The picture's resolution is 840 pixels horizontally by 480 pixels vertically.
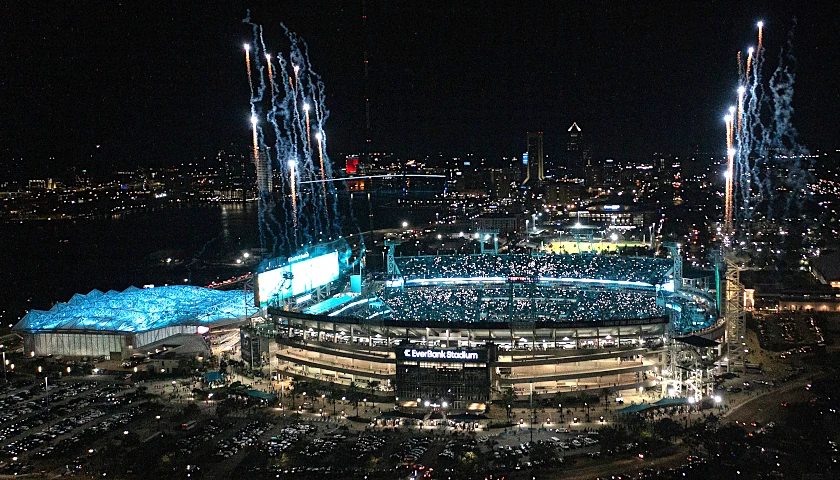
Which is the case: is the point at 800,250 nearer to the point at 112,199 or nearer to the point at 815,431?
the point at 815,431

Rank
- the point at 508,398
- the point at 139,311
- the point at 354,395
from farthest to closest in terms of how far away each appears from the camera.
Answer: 1. the point at 139,311
2. the point at 354,395
3. the point at 508,398

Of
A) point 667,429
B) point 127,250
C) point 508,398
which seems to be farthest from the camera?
point 127,250

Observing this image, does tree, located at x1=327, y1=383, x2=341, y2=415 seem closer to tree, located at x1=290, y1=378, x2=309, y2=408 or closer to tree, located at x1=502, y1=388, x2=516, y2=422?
tree, located at x1=290, y1=378, x2=309, y2=408

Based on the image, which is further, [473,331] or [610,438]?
[473,331]

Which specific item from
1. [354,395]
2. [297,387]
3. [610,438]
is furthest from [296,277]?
[610,438]

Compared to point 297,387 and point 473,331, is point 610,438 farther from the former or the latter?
point 297,387

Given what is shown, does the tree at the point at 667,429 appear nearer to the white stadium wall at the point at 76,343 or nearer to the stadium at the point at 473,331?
the stadium at the point at 473,331
